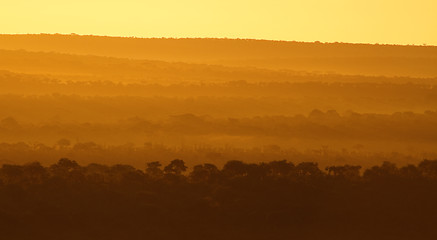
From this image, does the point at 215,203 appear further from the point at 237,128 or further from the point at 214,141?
the point at 237,128

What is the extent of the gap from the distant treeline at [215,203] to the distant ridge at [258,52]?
2206 inches

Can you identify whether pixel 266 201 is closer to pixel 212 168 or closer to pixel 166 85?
pixel 212 168

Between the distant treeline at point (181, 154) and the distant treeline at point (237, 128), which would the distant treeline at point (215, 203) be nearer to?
the distant treeline at point (181, 154)

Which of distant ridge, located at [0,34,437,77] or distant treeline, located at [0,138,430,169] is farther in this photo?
distant ridge, located at [0,34,437,77]

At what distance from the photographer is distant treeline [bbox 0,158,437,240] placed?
19766 mm

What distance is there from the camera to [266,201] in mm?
21016

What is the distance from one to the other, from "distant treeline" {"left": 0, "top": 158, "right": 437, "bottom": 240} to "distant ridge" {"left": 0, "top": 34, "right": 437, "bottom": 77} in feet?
184

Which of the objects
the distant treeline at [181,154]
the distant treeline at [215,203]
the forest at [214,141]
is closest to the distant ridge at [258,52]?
the forest at [214,141]

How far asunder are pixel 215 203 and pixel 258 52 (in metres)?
67.6

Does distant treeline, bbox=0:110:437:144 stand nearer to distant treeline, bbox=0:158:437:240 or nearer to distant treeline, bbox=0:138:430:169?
distant treeline, bbox=0:138:430:169

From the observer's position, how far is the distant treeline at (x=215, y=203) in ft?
Result: 64.8

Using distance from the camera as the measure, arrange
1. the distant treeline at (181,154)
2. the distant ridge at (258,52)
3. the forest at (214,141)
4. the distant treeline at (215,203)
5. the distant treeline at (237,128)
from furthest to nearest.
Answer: the distant ridge at (258,52), the distant treeline at (237,128), the distant treeline at (181,154), the forest at (214,141), the distant treeline at (215,203)

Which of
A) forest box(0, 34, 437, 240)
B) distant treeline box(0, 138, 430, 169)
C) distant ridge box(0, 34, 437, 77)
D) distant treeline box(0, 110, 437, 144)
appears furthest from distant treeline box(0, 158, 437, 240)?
distant ridge box(0, 34, 437, 77)

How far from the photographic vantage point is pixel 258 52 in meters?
88.2
